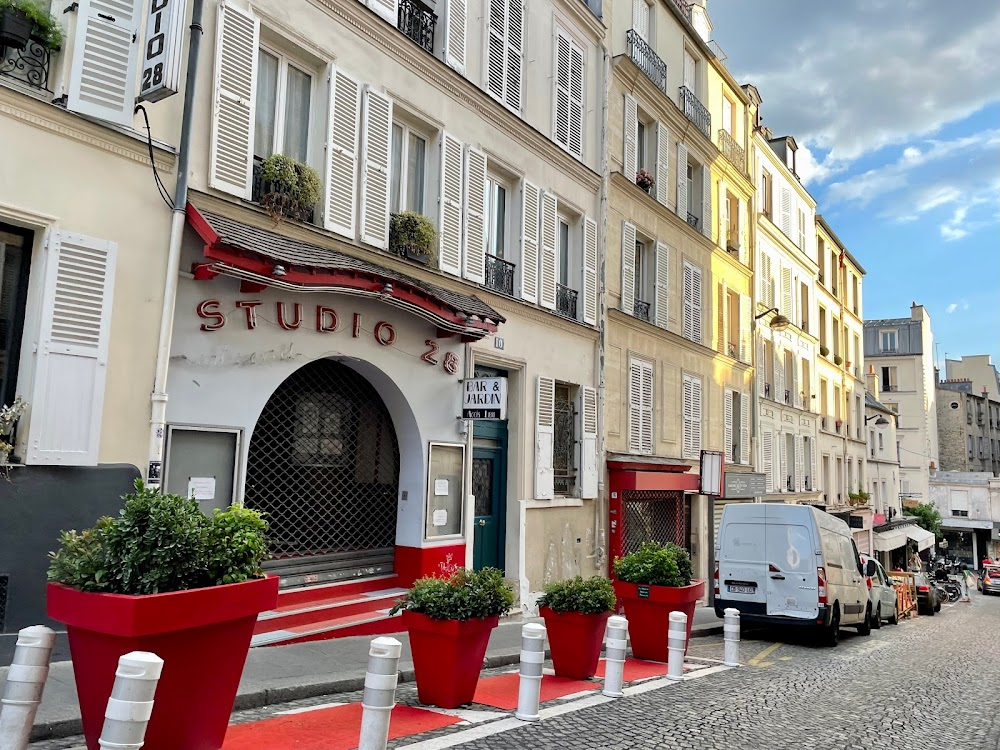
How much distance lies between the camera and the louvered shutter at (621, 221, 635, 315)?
16.4 m

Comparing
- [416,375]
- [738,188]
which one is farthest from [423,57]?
[738,188]

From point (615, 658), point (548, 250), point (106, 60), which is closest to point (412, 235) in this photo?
point (548, 250)

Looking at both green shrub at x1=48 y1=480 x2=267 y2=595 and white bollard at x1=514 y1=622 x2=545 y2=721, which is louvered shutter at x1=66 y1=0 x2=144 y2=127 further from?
white bollard at x1=514 y1=622 x2=545 y2=721

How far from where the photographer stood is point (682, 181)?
19609 millimetres

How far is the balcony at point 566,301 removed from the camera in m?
14.4

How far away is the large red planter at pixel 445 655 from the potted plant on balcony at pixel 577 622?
1600 millimetres

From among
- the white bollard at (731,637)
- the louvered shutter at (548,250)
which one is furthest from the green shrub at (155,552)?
the louvered shutter at (548,250)

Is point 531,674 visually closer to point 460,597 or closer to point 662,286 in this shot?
point 460,597

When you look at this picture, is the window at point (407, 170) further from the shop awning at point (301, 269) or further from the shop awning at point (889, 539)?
the shop awning at point (889, 539)

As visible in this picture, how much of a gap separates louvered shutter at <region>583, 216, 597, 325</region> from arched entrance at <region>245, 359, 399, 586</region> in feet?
18.2

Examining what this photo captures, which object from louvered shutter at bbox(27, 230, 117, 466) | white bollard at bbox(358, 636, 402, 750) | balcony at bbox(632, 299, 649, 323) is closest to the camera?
white bollard at bbox(358, 636, 402, 750)

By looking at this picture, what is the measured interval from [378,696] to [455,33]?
987cm

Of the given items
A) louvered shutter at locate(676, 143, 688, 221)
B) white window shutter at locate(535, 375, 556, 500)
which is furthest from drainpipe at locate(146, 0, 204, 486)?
louvered shutter at locate(676, 143, 688, 221)

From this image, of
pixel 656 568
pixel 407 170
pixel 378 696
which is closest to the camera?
pixel 378 696
